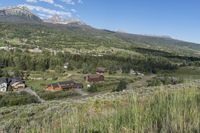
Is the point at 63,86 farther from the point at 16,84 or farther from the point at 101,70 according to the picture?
the point at 101,70

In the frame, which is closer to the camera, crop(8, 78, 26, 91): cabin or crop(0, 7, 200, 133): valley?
crop(0, 7, 200, 133): valley

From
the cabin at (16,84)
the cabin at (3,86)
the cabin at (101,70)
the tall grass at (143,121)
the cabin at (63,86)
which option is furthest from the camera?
the cabin at (101,70)

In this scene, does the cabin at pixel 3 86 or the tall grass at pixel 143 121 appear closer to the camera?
the tall grass at pixel 143 121

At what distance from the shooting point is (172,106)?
3949mm

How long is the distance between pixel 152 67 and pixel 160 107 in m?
82.4

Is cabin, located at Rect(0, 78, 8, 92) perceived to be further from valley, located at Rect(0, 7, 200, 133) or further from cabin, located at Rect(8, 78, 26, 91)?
cabin, located at Rect(8, 78, 26, 91)

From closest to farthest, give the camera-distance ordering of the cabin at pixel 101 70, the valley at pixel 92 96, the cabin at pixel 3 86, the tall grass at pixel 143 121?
the tall grass at pixel 143 121, the valley at pixel 92 96, the cabin at pixel 3 86, the cabin at pixel 101 70

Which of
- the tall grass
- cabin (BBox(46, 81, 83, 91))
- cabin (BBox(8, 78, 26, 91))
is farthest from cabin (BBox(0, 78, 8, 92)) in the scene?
the tall grass

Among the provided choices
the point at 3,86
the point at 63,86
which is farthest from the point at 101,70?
the point at 3,86

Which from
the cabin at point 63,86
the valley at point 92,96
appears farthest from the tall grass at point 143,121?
the cabin at point 63,86

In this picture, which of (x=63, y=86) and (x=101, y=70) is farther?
(x=101, y=70)

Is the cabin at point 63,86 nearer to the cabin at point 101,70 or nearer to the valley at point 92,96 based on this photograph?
the valley at point 92,96

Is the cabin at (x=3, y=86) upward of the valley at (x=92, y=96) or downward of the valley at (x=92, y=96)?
downward

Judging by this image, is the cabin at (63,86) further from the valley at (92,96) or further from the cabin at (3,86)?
the cabin at (3,86)
